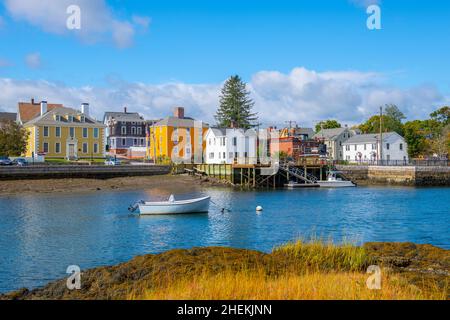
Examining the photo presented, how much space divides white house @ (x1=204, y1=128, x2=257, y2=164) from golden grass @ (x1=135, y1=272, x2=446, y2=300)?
249ft

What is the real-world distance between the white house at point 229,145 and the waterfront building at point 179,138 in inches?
169

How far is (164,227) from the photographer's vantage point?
111ft

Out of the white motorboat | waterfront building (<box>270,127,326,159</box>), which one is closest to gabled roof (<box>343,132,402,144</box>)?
waterfront building (<box>270,127,326,159</box>)

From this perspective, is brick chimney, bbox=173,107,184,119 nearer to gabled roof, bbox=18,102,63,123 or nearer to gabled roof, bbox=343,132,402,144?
gabled roof, bbox=18,102,63,123

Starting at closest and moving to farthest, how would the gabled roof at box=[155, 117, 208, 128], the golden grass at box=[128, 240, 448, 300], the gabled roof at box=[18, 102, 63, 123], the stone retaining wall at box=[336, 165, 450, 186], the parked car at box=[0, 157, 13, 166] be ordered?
1. the golden grass at box=[128, 240, 448, 300]
2. the parked car at box=[0, 157, 13, 166]
3. the stone retaining wall at box=[336, 165, 450, 186]
4. the gabled roof at box=[18, 102, 63, 123]
5. the gabled roof at box=[155, 117, 208, 128]

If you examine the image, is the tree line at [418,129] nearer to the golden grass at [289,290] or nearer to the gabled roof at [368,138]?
the gabled roof at [368,138]

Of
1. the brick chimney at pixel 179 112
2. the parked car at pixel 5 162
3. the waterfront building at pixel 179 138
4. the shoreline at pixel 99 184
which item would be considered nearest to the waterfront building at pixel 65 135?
the parked car at pixel 5 162

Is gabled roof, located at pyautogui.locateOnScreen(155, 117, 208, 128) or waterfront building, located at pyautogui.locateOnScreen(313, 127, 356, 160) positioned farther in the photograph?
waterfront building, located at pyautogui.locateOnScreen(313, 127, 356, 160)

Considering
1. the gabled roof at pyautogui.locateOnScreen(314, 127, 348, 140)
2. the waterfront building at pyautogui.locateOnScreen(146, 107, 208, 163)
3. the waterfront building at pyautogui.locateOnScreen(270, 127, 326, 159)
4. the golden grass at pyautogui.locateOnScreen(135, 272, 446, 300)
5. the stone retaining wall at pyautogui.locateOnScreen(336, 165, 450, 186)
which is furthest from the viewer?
the gabled roof at pyautogui.locateOnScreen(314, 127, 348, 140)

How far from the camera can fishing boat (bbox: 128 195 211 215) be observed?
39219 millimetres

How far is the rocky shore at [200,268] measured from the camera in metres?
13.8

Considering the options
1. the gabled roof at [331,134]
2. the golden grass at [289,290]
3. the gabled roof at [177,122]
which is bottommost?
the golden grass at [289,290]
